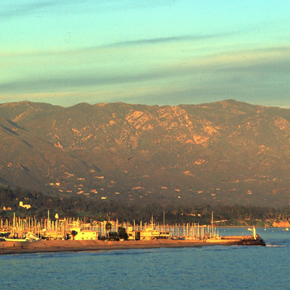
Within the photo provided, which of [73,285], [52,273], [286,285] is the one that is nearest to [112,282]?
[73,285]

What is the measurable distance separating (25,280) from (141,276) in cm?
3093

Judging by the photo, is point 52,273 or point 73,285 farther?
point 52,273

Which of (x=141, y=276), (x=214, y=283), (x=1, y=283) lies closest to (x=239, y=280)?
(x=214, y=283)

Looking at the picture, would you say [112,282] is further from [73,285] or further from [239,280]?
[239,280]

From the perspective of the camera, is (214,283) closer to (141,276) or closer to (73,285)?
(141,276)

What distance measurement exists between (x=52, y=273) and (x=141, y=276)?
24.0 metres

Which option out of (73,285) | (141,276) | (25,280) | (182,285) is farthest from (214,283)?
(25,280)

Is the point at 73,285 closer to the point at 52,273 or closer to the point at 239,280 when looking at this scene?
the point at 52,273

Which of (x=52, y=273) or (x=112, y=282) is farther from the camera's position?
(x=52, y=273)

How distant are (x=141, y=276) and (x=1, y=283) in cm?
3769

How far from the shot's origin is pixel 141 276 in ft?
643

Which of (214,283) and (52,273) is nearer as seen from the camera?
(214,283)

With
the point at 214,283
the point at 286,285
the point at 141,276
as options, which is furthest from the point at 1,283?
the point at 286,285

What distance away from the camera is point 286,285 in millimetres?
181375
